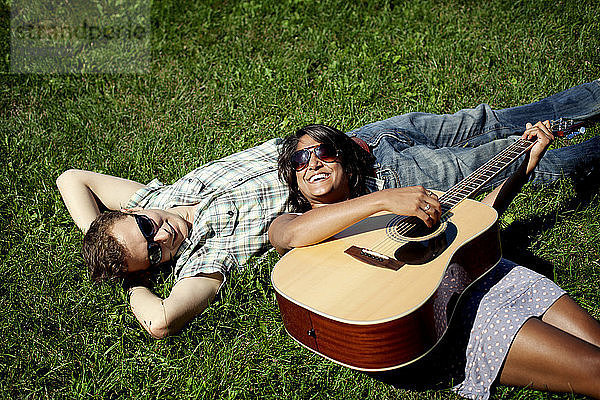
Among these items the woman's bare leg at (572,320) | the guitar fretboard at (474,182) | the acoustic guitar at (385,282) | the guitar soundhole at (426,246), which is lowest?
the woman's bare leg at (572,320)

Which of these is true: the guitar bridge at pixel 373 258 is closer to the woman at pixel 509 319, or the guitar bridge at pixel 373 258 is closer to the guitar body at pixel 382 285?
the guitar body at pixel 382 285

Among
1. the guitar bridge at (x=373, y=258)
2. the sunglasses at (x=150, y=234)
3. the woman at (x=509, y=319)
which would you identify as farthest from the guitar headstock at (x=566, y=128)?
the sunglasses at (x=150, y=234)

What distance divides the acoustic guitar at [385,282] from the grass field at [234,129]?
571 mm

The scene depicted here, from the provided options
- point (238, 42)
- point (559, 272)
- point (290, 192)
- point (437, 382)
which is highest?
point (238, 42)

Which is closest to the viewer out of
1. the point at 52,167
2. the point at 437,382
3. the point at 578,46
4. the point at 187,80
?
the point at 437,382

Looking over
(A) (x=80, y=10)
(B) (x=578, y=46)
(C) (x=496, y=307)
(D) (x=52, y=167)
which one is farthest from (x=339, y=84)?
(A) (x=80, y=10)

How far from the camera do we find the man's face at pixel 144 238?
11.1 ft

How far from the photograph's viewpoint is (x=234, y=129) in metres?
5.10

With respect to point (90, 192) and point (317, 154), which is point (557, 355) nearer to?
point (317, 154)

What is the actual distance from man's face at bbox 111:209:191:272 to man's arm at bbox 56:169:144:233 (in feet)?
1.55

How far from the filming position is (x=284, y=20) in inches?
251

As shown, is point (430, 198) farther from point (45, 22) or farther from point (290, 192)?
point (45, 22)

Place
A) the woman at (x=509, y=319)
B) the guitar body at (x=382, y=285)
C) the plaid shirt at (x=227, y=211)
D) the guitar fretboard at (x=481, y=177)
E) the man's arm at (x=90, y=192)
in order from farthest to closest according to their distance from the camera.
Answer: the man's arm at (x=90, y=192) < the plaid shirt at (x=227, y=211) < the guitar fretboard at (x=481, y=177) < the woman at (x=509, y=319) < the guitar body at (x=382, y=285)

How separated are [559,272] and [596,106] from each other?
1578 mm
